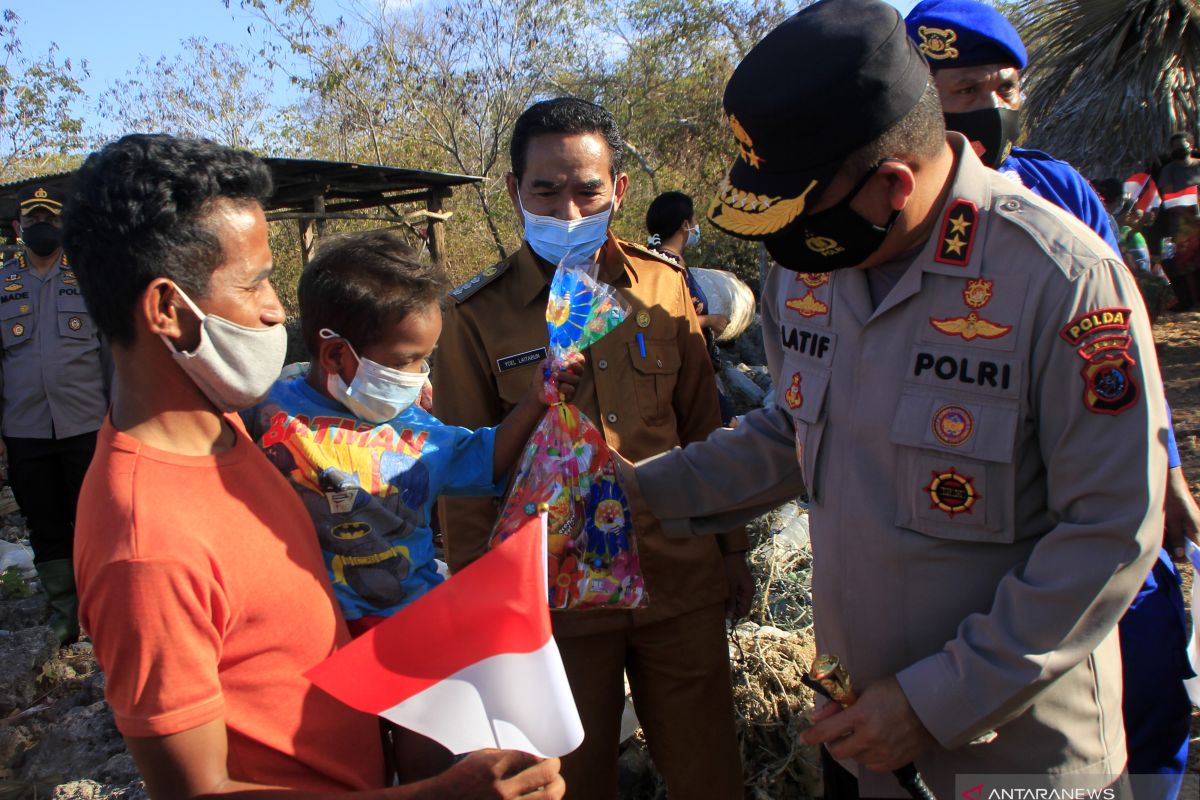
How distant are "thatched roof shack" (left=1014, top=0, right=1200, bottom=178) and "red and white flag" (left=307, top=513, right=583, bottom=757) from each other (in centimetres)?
1225

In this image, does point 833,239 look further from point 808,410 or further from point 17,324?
point 17,324

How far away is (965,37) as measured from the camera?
2805 mm

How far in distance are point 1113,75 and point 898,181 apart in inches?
466

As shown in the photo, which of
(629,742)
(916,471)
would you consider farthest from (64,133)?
(916,471)

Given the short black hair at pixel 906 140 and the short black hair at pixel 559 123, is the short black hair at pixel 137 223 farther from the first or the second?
the short black hair at pixel 559 123

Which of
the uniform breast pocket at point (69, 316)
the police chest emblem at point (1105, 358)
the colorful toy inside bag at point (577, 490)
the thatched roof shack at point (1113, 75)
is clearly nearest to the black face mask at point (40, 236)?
the uniform breast pocket at point (69, 316)

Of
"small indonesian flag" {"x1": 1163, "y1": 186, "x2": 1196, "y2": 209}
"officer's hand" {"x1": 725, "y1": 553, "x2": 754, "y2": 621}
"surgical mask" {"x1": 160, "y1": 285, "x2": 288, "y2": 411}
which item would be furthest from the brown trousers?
"small indonesian flag" {"x1": 1163, "y1": 186, "x2": 1196, "y2": 209}

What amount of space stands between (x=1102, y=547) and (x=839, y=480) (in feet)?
1.69

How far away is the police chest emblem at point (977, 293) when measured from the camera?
167 centimetres

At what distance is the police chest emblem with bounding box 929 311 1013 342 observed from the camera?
1.64 meters

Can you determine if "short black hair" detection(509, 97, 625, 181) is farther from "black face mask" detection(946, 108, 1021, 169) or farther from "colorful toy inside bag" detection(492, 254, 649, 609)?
"black face mask" detection(946, 108, 1021, 169)

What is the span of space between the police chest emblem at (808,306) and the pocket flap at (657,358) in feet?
2.23

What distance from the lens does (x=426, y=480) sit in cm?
220

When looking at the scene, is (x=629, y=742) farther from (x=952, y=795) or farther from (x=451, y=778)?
(x=451, y=778)
